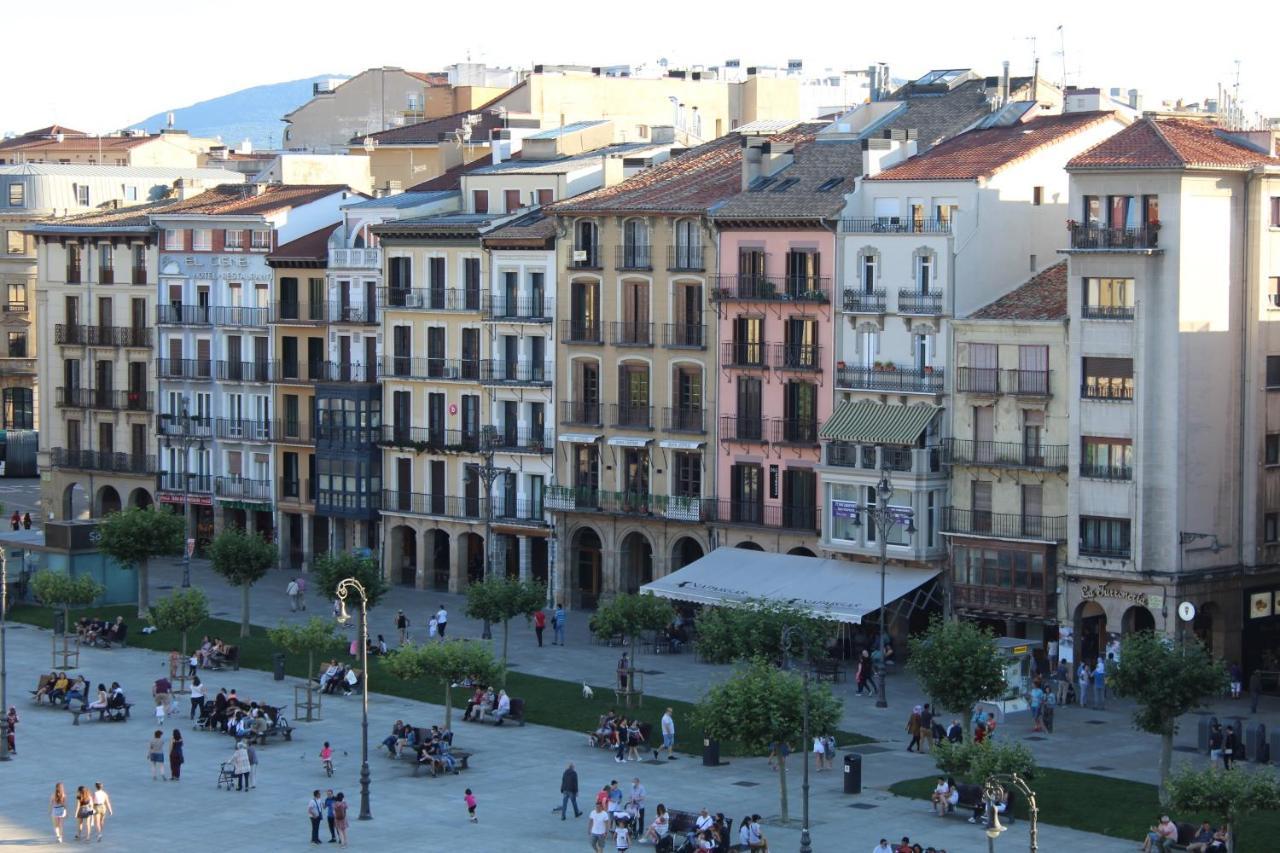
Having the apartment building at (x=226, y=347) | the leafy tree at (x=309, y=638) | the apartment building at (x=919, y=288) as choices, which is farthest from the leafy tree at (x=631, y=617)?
the apartment building at (x=226, y=347)

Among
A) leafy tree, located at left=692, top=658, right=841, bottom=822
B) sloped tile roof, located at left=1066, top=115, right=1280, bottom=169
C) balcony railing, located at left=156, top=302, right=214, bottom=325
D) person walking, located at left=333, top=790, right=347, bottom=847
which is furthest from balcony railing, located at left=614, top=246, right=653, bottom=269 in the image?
person walking, located at left=333, top=790, right=347, bottom=847

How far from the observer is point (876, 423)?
91.1 m

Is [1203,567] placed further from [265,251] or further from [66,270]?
[66,270]

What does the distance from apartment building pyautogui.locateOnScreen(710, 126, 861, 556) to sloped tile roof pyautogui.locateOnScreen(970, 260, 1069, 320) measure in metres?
7.23

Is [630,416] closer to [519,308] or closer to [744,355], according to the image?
[744,355]

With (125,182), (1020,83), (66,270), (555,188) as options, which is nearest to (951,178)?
(1020,83)

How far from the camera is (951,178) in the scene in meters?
90.3

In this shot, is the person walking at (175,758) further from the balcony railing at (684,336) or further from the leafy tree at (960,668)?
the balcony railing at (684,336)

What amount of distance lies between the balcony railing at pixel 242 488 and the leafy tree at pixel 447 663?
130 ft

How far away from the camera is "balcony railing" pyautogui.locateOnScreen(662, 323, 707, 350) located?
98750 millimetres

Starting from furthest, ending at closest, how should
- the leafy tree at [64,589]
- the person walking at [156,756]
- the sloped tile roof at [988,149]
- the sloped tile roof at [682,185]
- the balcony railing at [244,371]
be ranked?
the balcony railing at [244,371], the sloped tile roof at [682,185], the leafy tree at [64,589], the sloped tile roof at [988,149], the person walking at [156,756]

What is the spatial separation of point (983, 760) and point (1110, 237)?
84.6ft

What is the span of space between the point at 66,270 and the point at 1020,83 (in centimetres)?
5038

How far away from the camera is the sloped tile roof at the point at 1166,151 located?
83.2m
